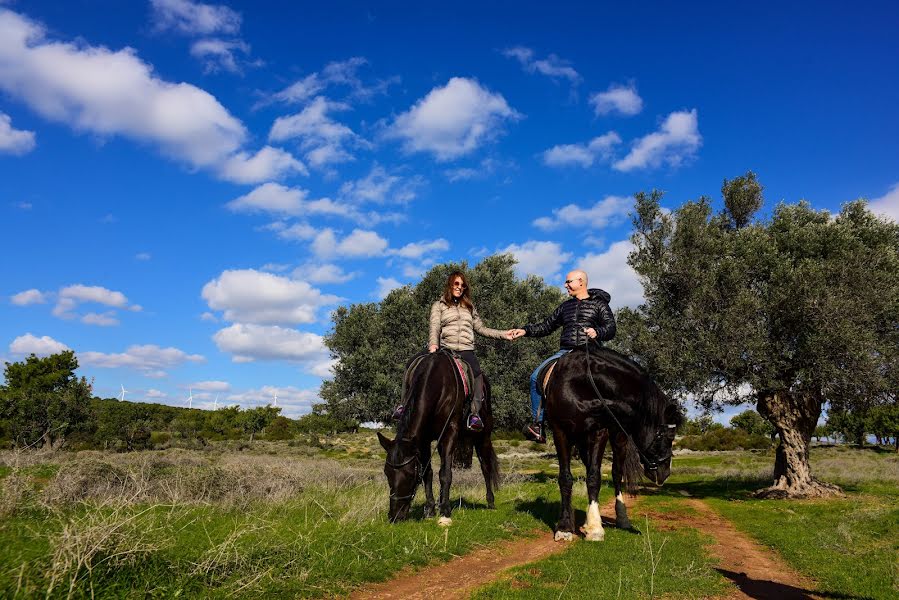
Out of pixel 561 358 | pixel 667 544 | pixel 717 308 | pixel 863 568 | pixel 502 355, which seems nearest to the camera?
pixel 863 568

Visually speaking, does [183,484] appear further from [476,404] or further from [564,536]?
[564,536]

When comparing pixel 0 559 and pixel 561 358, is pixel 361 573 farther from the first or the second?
pixel 561 358

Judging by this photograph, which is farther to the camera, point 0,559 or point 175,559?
point 175,559

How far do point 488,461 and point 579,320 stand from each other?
188 inches

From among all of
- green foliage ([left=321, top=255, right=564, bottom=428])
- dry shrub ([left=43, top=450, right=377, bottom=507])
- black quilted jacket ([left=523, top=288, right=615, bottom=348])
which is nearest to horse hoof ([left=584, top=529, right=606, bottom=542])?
black quilted jacket ([left=523, top=288, right=615, bottom=348])

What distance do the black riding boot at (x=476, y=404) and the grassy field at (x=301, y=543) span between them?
1.76 m

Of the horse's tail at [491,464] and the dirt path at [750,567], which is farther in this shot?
the horse's tail at [491,464]

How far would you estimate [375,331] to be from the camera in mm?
36406

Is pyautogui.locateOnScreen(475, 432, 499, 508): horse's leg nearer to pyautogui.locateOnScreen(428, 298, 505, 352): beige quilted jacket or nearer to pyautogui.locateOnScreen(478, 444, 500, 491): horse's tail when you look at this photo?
pyautogui.locateOnScreen(478, 444, 500, 491): horse's tail

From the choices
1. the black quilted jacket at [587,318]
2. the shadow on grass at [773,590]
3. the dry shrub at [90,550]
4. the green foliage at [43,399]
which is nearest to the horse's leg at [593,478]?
the black quilted jacket at [587,318]

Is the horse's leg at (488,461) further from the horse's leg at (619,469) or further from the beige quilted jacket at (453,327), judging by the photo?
the horse's leg at (619,469)

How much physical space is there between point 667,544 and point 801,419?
13.0 metres

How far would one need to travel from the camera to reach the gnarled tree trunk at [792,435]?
56.6 feet

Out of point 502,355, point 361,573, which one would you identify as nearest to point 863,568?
point 361,573
